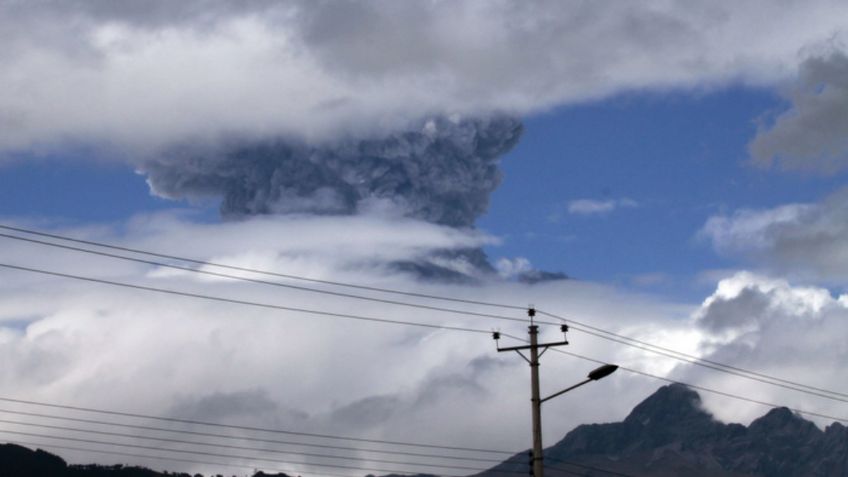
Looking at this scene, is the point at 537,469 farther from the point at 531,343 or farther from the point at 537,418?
the point at 531,343

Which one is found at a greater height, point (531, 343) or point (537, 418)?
Result: point (531, 343)

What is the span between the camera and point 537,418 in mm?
54219

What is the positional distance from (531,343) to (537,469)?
272 inches

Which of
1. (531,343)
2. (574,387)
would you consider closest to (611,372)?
(574,387)

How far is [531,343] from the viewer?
5706 cm

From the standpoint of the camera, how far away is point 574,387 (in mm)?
53844

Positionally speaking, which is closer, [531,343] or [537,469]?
[537,469]

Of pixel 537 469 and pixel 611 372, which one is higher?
pixel 611 372

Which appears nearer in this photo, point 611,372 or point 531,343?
point 611,372

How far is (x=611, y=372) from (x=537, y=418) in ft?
14.0

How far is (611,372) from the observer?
52250 millimetres

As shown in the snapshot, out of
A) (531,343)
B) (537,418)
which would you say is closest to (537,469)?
(537,418)

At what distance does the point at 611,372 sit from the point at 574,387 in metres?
2.29

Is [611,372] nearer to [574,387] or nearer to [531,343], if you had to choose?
[574,387]
